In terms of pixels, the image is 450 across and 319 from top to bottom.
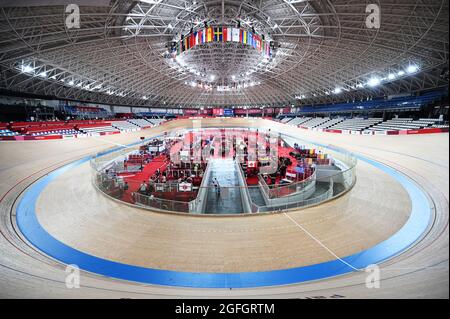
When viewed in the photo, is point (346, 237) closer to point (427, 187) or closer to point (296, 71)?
point (427, 187)

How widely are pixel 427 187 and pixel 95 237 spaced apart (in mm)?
10850

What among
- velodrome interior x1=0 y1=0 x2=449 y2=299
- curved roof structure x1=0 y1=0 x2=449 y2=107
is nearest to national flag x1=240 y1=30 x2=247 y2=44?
velodrome interior x1=0 y1=0 x2=449 y2=299

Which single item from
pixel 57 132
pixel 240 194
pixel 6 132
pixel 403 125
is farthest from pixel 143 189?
pixel 403 125

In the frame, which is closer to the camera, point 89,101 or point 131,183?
point 131,183

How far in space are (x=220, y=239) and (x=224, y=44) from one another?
27311 millimetres

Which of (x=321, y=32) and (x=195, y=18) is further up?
(x=195, y=18)

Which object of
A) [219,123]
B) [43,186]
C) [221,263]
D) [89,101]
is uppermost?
[89,101]

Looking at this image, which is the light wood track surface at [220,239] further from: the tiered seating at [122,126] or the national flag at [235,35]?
the tiered seating at [122,126]

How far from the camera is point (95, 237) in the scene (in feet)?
16.8

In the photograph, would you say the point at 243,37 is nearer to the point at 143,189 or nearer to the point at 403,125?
the point at 143,189

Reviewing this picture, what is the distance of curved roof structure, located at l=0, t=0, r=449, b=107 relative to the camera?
503 inches
